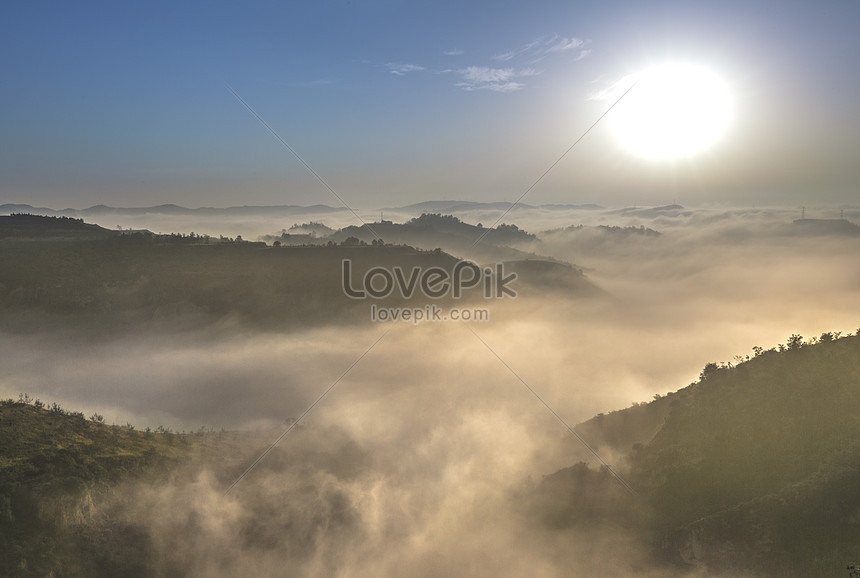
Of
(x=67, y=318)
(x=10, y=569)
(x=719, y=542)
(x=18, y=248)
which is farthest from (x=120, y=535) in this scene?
(x=18, y=248)

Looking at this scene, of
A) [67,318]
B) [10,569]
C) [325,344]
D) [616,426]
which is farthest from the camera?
[325,344]

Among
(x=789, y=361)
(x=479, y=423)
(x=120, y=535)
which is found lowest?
(x=479, y=423)

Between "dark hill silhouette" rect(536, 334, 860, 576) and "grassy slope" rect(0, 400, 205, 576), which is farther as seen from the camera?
"dark hill silhouette" rect(536, 334, 860, 576)

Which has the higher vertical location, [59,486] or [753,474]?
[59,486]

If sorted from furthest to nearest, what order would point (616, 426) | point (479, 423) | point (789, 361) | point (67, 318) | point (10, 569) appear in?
point (67, 318) < point (479, 423) < point (616, 426) < point (789, 361) < point (10, 569)

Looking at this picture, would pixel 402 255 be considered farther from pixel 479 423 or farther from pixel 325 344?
pixel 479 423

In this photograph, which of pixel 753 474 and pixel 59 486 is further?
pixel 753 474

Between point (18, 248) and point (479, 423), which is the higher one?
point (18, 248)

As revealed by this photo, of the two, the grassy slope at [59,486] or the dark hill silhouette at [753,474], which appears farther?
the dark hill silhouette at [753,474]

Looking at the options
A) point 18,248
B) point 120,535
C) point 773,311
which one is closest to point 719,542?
point 120,535

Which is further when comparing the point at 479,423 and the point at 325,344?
the point at 325,344
